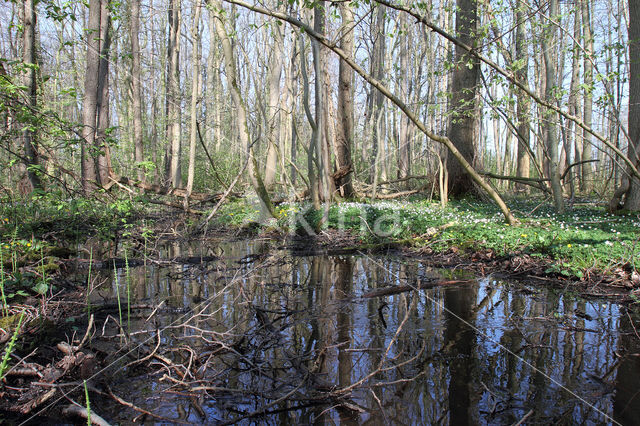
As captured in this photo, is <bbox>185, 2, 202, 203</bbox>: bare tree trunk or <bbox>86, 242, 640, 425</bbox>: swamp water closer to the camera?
<bbox>86, 242, 640, 425</bbox>: swamp water

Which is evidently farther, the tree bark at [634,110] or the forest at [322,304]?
the tree bark at [634,110]

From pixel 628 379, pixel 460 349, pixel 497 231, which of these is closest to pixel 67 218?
pixel 460 349

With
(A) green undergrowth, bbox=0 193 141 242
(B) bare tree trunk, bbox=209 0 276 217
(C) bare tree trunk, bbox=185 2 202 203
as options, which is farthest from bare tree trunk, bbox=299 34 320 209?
(A) green undergrowth, bbox=0 193 141 242

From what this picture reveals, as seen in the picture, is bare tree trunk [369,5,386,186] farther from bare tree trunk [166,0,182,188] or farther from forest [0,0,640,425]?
bare tree trunk [166,0,182,188]

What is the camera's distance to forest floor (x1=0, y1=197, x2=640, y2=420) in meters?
3.11

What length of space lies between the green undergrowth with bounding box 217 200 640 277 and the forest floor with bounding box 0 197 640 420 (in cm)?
2

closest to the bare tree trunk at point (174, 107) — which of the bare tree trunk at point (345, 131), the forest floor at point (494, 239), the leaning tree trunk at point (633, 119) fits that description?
the bare tree trunk at point (345, 131)

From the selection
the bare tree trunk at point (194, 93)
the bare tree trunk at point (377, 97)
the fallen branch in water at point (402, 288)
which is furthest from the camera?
the bare tree trunk at point (194, 93)

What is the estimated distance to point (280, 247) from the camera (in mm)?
8305

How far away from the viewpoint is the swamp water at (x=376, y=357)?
92.7 inches

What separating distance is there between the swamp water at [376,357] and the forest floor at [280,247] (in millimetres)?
400

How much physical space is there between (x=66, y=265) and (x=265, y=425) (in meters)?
4.83

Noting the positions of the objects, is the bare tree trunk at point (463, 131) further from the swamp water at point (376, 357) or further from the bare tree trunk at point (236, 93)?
the swamp water at point (376, 357)

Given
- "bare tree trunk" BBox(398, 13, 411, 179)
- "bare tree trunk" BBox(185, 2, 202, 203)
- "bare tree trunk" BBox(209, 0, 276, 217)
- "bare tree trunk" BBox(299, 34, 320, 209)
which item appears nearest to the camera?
"bare tree trunk" BBox(209, 0, 276, 217)
